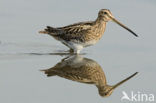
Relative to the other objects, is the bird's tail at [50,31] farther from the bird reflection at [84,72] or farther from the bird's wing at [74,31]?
the bird reflection at [84,72]

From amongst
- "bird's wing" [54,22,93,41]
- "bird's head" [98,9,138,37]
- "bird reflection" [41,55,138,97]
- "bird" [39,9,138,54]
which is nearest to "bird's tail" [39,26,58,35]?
"bird" [39,9,138,54]

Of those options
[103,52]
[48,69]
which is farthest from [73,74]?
[103,52]

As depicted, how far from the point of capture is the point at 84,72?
15.5 meters

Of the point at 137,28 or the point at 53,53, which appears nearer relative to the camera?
the point at 53,53

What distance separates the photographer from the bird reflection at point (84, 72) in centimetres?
1459

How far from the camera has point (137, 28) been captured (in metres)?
19.0

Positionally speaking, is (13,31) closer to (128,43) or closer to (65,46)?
(65,46)

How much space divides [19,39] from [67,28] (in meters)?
1.30

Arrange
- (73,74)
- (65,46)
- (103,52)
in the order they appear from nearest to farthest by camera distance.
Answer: (73,74)
(103,52)
(65,46)

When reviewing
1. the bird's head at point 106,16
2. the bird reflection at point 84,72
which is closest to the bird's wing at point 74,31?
the bird's head at point 106,16

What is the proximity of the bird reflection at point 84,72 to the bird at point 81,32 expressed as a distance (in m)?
1.23

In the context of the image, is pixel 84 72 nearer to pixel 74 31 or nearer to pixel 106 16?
pixel 74 31

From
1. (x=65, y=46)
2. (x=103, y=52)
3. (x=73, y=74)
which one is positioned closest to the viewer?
(x=73, y=74)

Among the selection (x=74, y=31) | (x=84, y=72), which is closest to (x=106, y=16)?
(x=74, y=31)
